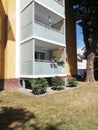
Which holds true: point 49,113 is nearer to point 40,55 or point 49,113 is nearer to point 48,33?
point 48,33

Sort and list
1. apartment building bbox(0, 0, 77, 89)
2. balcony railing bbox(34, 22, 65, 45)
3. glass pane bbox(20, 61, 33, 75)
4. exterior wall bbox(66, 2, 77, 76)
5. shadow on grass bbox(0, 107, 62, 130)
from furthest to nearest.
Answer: exterior wall bbox(66, 2, 77, 76)
balcony railing bbox(34, 22, 65, 45)
apartment building bbox(0, 0, 77, 89)
glass pane bbox(20, 61, 33, 75)
shadow on grass bbox(0, 107, 62, 130)

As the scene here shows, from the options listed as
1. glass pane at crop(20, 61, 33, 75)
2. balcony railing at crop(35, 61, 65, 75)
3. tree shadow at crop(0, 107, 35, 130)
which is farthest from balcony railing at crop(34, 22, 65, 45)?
tree shadow at crop(0, 107, 35, 130)

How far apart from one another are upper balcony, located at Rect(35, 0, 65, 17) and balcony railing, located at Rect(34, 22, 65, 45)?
220cm

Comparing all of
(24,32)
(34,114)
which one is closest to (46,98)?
(34,114)

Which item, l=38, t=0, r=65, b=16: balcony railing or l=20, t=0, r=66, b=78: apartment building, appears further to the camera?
l=38, t=0, r=65, b=16: balcony railing

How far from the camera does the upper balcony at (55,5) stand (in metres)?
19.5

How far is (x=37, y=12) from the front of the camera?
2097 centimetres

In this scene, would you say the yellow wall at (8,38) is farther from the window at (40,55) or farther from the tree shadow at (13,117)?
the tree shadow at (13,117)

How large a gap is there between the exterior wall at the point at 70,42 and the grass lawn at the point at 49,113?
1127 centimetres

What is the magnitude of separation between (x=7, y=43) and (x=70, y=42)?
10.1 m

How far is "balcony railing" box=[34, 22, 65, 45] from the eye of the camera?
58.8 ft

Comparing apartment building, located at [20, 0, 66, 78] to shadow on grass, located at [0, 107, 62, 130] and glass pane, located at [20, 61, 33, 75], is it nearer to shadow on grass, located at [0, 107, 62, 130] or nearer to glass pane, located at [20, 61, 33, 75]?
glass pane, located at [20, 61, 33, 75]

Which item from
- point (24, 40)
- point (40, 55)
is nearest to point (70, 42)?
point (40, 55)

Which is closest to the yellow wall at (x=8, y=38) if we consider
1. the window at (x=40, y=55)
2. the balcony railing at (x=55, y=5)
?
the balcony railing at (x=55, y=5)
